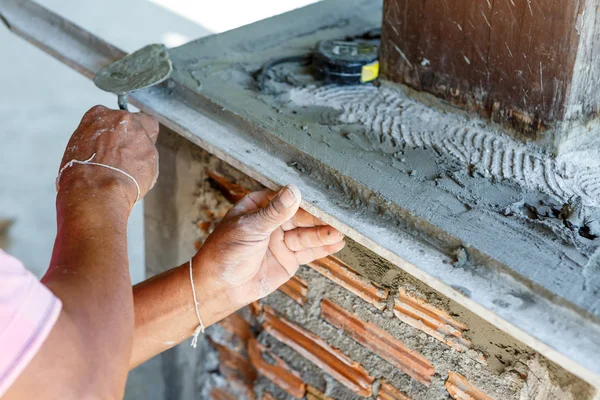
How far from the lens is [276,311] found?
2020 millimetres

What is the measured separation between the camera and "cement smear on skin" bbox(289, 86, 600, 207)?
149 cm

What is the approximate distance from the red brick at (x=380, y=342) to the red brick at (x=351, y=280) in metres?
0.08

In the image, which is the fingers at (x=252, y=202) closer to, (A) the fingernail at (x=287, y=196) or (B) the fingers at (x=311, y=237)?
(B) the fingers at (x=311, y=237)

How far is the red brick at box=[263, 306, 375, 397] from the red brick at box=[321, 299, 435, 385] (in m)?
0.09

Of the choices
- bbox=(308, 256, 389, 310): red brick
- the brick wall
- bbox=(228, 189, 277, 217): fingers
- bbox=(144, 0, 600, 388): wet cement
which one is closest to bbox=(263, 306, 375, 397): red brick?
the brick wall

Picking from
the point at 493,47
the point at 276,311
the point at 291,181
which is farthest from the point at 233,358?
the point at 493,47

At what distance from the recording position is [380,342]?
5.63 ft

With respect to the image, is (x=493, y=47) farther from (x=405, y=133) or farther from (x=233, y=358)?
(x=233, y=358)

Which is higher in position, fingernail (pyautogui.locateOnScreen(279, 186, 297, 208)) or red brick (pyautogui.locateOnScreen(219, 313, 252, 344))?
fingernail (pyautogui.locateOnScreen(279, 186, 297, 208))

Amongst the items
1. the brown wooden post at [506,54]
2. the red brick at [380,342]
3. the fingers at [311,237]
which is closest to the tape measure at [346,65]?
the brown wooden post at [506,54]

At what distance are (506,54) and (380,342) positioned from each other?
78 centimetres

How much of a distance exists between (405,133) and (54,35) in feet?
4.50

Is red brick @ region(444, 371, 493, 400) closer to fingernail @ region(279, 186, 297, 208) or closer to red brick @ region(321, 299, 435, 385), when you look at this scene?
red brick @ region(321, 299, 435, 385)

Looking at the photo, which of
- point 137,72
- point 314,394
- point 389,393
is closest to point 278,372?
point 314,394
